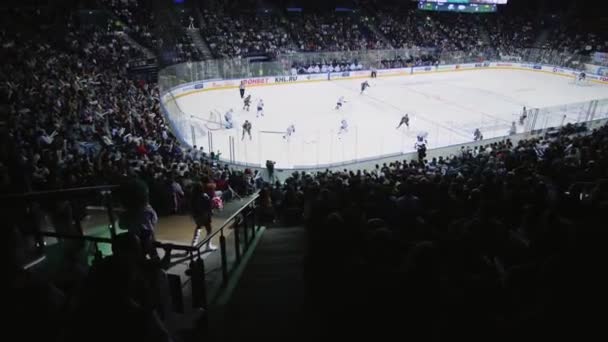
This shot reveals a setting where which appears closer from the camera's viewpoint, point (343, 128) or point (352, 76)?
point (343, 128)

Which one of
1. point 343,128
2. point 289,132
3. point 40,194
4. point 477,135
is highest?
point 40,194

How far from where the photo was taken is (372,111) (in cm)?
2325

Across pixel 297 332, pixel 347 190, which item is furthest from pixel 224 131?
pixel 297 332

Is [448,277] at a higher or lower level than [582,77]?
higher

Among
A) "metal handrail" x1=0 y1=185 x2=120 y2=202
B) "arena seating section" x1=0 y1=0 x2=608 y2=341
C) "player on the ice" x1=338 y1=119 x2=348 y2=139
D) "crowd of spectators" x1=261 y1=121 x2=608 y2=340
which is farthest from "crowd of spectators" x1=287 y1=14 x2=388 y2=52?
"crowd of spectators" x1=261 y1=121 x2=608 y2=340

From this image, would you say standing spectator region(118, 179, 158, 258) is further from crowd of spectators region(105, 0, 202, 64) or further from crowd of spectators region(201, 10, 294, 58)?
crowd of spectators region(201, 10, 294, 58)

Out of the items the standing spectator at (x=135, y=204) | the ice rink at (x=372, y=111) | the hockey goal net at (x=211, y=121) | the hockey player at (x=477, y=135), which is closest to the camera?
the standing spectator at (x=135, y=204)

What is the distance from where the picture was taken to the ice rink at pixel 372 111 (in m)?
17.3

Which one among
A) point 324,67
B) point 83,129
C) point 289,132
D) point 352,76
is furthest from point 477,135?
point 352,76

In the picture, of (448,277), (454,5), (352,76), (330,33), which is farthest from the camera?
(454,5)

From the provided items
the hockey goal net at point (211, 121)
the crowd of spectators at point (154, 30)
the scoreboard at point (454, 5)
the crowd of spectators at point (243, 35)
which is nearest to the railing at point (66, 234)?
the hockey goal net at point (211, 121)

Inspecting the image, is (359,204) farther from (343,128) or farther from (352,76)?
(352,76)

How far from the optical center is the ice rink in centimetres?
1734

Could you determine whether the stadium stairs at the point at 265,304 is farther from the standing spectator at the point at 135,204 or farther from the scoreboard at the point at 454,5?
the scoreboard at the point at 454,5
